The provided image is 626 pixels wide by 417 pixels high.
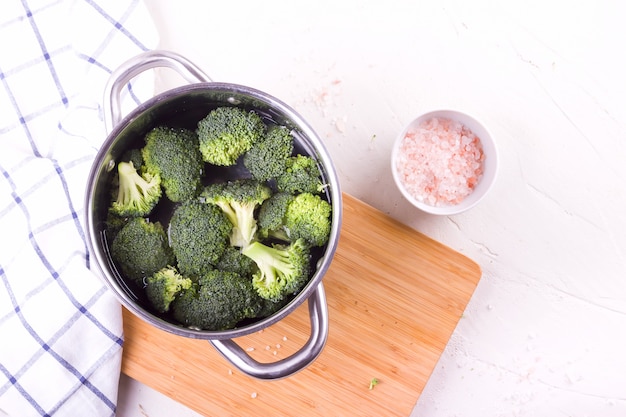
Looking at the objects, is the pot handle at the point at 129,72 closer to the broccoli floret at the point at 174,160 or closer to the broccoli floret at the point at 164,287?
the broccoli floret at the point at 174,160

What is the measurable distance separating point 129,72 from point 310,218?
423 millimetres

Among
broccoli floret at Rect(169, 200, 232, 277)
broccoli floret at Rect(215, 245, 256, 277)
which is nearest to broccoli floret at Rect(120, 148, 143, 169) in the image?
broccoli floret at Rect(169, 200, 232, 277)

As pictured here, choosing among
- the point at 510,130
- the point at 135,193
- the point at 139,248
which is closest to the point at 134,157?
the point at 135,193

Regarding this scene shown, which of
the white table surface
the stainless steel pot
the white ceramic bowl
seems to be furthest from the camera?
the white table surface

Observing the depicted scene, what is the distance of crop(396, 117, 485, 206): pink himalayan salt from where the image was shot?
1.15 meters

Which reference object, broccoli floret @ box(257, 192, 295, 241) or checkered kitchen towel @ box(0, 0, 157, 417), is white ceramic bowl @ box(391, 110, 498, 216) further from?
checkered kitchen towel @ box(0, 0, 157, 417)

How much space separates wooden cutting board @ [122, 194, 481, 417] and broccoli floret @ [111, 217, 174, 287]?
0.22m

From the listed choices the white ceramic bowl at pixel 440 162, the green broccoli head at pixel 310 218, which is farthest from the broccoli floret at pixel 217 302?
the white ceramic bowl at pixel 440 162

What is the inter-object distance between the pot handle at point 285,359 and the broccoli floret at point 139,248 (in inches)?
7.4

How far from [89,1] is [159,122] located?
1.41 feet

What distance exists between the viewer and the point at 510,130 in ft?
4.13

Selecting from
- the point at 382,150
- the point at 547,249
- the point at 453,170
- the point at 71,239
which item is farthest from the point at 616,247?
the point at 71,239

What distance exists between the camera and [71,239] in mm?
1158

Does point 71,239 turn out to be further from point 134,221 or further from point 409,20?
point 409,20
